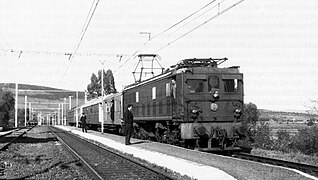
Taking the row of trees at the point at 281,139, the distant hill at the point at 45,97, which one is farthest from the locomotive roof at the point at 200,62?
the distant hill at the point at 45,97

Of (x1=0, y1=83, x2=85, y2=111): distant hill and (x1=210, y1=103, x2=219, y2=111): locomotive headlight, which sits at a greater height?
(x1=0, y1=83, x2=85, y2=111): distant hill

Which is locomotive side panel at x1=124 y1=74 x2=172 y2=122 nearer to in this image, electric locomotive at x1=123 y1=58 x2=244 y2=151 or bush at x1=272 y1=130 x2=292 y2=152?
electric locomotive at x1=123 y1=58 x2=244 y2=151

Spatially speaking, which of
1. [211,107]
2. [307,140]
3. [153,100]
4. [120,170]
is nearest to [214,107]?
[211,107]

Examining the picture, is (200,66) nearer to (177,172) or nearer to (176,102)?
(176,102)

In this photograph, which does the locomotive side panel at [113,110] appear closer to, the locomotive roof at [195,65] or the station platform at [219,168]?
the locomotive roof at [195,65]

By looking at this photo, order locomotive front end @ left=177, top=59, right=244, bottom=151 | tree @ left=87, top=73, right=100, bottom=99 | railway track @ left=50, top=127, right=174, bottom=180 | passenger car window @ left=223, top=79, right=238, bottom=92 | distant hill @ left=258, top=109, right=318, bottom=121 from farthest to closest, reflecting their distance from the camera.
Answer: tree @ left=87, top=73, right=100, bottom=99 → distant hill @ left=258, top=109, right=318, bottom=121 → passenger car window @ left=223, top=79, right=238, bottom=92 → locomotive front end @ left=177, top=59, right=244, bottom=151 → railway track @ left=50, top=127, right=174, bottom=180

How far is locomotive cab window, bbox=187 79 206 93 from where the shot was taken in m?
18.0

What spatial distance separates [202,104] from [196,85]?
0.84m

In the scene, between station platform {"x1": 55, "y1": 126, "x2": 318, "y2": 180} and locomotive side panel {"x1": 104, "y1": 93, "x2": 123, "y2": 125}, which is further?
locomotive side panel {"x1": 104, "y1": 93, "x2": 123, "y2": 125}

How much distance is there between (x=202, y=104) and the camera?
59.5ft

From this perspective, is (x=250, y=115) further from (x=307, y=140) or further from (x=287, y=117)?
(x=287, y=117)

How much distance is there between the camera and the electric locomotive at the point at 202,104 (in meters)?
17.8

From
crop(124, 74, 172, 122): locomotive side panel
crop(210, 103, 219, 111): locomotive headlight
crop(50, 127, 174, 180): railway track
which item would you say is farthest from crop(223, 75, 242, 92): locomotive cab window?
crop(50, 127, 174, 180): railway track

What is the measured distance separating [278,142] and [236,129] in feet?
18.5
